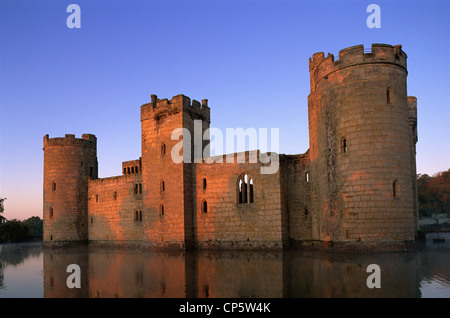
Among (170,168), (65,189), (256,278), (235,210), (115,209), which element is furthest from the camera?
(65,189)

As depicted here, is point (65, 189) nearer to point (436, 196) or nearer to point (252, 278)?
point (252, 278)

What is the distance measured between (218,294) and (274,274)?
13.2 feet

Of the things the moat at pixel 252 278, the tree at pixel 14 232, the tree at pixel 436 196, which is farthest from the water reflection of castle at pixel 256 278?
the tree at pixel 436 196

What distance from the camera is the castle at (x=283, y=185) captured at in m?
20.4

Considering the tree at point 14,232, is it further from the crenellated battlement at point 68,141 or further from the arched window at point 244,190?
the arched window at point 244,190

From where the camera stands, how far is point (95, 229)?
37031mm

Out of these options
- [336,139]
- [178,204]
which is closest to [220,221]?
[178,204]

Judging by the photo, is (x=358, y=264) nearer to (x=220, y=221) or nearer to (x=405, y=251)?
(x=405, y=251)

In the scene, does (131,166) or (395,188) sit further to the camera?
(131,166)

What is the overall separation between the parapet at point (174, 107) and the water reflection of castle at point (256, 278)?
1372 cm

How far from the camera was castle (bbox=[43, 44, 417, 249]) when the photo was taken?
20406 millimetres

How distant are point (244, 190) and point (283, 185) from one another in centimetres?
290

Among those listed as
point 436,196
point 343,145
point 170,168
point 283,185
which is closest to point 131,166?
point 170,168

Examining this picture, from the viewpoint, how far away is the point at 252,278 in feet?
45.5
